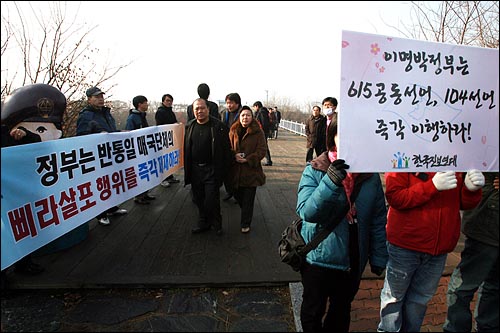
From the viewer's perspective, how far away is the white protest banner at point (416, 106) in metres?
1.75

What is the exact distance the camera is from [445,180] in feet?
6.27

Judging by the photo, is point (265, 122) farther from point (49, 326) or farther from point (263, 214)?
point (49, 326)

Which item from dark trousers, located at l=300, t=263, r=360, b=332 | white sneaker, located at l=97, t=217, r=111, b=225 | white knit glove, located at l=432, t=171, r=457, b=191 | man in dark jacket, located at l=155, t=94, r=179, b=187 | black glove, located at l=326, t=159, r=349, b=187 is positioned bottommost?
white sneaker, located at l=97, t=217, r=111, b=225

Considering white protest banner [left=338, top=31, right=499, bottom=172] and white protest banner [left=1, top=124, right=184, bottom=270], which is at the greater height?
white protest banner [left=338, top=31, right=499, bottom=172]

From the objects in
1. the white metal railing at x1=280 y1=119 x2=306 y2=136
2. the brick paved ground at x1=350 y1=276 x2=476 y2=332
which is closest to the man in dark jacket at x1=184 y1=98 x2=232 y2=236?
the brick paved ground at x1=350 y1=276 x2=476 y2=332

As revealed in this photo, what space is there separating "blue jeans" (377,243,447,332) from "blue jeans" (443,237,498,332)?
33 cm

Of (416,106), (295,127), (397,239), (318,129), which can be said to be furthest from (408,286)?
(295,127)

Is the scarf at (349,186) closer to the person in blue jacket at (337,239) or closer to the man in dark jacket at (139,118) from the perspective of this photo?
the person in blue jacket at (337,239)

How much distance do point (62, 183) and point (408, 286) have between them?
10.5ft

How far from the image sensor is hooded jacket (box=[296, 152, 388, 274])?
190 centimetres

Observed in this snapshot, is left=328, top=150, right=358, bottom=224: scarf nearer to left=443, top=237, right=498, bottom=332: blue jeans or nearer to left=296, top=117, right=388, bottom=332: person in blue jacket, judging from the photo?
left=296, top=117, right=388, bottom=332: person in blue jacket

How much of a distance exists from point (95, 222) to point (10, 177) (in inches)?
94.6

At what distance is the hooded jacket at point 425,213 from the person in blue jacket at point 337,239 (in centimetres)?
12

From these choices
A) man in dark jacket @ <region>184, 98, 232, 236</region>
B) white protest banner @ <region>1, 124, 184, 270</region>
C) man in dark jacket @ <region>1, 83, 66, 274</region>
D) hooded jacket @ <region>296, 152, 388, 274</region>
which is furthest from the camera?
man in dark jacket @ <region>184, 98, 232, 236</region>
